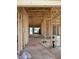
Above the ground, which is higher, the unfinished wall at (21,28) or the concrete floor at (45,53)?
the unfinished wall at (21,28)

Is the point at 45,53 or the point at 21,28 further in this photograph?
the point at 21,28

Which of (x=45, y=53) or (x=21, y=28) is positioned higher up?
(x=21, y=28)

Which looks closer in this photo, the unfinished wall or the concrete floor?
the concrete floor

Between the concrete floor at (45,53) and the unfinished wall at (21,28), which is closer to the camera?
the concrete floor at (45,53)

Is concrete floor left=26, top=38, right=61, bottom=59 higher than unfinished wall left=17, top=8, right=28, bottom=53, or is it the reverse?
unfinished wall left=17, top=8, right=28, bottom=53
